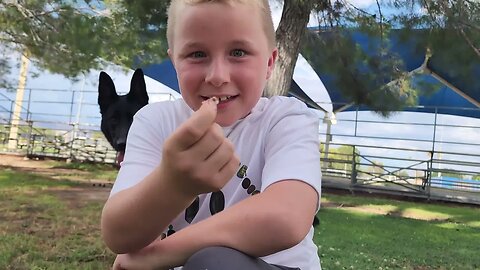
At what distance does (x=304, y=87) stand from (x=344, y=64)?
15.3 ft

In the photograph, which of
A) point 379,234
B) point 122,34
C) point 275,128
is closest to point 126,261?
point 275,128

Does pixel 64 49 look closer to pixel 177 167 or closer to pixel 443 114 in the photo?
pixel 177 167

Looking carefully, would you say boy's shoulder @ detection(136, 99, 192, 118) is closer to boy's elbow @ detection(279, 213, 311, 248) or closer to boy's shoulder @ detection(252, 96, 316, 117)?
boy's shoulder @ detection(252, 96, 316, 117)

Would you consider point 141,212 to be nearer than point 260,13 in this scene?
Yes

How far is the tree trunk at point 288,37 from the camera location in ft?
13.5

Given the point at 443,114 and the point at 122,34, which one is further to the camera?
the point at 443,114

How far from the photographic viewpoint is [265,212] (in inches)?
27.2

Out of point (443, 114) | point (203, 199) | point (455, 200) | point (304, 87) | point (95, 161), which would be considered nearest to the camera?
point (203, 199)

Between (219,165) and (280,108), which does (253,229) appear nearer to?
(219,165)

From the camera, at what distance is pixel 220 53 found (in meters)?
0.78

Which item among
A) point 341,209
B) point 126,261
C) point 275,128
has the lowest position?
point 341,209

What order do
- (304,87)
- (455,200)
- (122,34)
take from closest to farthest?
(122,34) < (455,200) < (304,87)

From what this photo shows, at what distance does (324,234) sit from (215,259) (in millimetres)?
4212

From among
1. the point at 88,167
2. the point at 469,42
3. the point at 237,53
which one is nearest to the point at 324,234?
the point at 469,42
